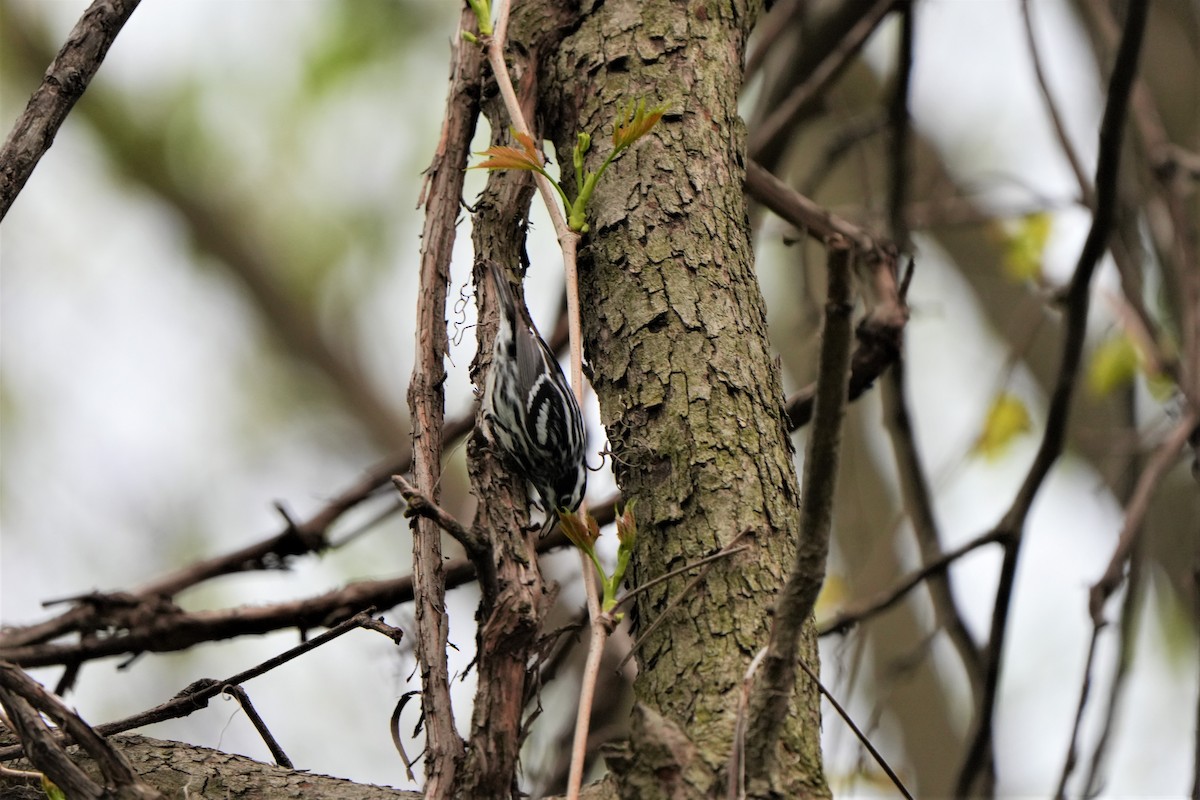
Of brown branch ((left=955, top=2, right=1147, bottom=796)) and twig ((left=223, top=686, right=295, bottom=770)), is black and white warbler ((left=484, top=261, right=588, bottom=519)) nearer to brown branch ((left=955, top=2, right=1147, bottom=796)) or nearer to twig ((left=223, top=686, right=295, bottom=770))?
twig ((left=223, top=686, right=295, bottom=770))

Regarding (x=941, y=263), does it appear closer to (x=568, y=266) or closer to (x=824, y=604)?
(x=824, y=604)

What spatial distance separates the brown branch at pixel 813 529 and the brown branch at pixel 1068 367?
6.70 feet

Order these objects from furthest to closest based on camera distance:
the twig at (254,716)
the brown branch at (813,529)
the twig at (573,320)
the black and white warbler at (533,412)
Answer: the black and white warbler at (533,412), the twig at (254,716), the twig at (573,320), the brown branch at (813,529)

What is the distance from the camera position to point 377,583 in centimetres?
268

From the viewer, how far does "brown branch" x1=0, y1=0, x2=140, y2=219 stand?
5.56 feet

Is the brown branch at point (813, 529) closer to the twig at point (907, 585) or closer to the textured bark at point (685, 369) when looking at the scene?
the textured bark at point (685, 369)

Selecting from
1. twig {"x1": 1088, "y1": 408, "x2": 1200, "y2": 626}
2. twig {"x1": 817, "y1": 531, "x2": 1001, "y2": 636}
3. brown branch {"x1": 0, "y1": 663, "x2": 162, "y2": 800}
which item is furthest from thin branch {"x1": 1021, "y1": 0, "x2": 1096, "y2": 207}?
brown branch {"x1": 0, "y1": 663, "x2": 162, "y2": 800}

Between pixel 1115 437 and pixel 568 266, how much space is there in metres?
3.58

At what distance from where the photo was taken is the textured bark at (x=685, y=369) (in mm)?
1529

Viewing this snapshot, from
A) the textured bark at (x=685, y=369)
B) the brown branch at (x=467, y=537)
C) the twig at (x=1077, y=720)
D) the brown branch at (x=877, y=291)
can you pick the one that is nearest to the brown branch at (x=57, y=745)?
the brown branch at (x=467, y=537)

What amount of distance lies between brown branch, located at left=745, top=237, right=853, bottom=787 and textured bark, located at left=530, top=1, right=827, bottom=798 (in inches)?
3.3

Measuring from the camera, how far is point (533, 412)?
2.24 meters

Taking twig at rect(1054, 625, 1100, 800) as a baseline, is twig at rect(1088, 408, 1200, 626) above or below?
above

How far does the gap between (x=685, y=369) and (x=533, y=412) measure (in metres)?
0.49
